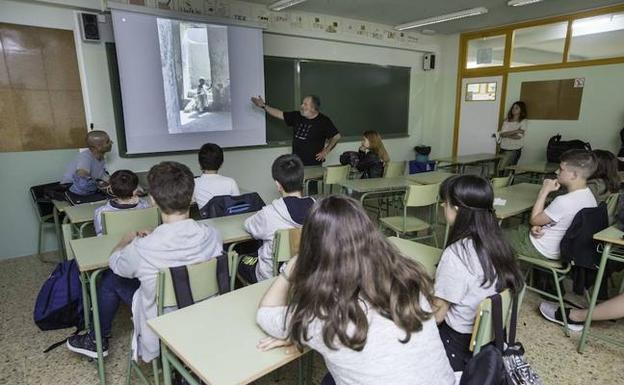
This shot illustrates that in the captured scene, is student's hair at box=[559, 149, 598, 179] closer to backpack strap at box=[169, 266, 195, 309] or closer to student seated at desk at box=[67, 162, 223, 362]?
student seated at desk at box=[67, 162, 223, 362]

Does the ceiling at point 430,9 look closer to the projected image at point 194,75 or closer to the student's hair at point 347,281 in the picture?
the projected image at point 194,75

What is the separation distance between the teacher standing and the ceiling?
1315 mm

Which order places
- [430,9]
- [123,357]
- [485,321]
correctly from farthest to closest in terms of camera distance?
[430,9] < [123,357] < [485,321]

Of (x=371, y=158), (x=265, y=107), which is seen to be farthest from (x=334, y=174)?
(x=265, y=107)

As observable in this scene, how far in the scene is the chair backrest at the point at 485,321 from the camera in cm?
122

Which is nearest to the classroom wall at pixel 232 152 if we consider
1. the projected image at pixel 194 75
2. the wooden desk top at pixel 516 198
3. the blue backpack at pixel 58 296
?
the projected image at pixel 194 75

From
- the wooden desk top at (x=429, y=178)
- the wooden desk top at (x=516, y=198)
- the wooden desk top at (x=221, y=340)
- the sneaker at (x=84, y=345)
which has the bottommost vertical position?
the sneaker at (x=84, y=345)

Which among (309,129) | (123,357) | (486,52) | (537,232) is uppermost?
(486,52)

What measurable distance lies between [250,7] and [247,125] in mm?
1427

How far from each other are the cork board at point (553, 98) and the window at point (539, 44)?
0.35 meters

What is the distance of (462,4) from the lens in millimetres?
4820

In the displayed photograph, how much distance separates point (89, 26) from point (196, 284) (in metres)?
3.28

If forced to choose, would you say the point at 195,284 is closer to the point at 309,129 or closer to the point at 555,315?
the point at 555,315

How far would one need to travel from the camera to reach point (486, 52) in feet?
21.0
